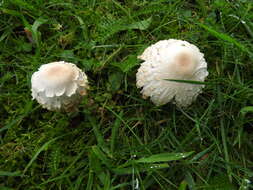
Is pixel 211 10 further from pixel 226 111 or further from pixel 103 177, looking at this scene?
pixel 103 177

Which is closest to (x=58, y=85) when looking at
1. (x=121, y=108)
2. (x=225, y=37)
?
(x=121, y=108)

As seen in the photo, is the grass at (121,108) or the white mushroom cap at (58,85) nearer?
the white mushroom cap at (58,85)

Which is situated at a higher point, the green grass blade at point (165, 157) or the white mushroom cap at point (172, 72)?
the white mushroom cap at point (172, 72)

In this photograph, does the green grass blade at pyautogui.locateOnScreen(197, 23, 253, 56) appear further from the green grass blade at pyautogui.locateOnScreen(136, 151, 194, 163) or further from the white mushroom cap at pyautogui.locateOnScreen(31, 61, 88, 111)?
Result: the white mushroom cap at pyautogui.locateOnScreen(31, 61, 88, 111)

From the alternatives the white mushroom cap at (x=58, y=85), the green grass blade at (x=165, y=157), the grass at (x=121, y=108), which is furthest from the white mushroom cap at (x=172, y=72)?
the white mushroom cap at (x=58, y=85)

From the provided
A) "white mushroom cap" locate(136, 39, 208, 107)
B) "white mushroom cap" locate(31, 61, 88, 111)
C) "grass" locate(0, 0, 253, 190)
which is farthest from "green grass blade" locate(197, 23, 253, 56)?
"white mushroom cap" locate(31, 61, 88, 111)

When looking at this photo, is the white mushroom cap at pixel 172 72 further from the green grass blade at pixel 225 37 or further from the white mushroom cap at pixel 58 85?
the white mushroom cap at pixel 58 85

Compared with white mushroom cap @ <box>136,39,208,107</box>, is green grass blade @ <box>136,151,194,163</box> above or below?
below
